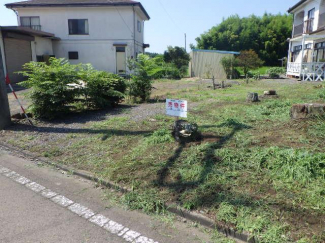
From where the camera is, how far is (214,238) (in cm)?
248

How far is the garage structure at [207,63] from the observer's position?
2205 centimetres

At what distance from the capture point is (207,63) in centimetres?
2266

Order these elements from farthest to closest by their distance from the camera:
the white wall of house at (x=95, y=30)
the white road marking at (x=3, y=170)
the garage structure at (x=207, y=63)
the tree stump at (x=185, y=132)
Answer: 1. the garage structure at (x=207, y=63)
2. the white wall of house at (x=95, y=30)
3. the tree stump at (x=185, y=132)
4. the white road marking at (x=3, y=170)

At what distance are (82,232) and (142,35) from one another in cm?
2452

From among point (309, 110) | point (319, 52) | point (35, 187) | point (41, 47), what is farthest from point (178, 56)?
point (35, 187)

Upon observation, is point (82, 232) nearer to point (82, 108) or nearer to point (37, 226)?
point (37, 226)

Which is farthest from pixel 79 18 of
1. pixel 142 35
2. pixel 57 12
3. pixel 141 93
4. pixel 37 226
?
pixel 37 226

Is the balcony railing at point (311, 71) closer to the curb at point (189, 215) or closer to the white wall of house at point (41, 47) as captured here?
the curb at point (189, 215)

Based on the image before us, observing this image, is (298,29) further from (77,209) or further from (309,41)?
(77,209)

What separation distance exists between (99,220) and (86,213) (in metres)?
0.23

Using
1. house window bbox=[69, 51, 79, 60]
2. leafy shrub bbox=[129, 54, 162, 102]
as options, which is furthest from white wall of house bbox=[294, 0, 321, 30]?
house window bbox=[69, 51, 79, 60]

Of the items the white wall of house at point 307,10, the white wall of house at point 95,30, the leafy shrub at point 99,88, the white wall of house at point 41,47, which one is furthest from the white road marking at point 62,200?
the white wall of house at point 307,10

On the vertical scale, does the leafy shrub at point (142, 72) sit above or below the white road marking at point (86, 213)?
above

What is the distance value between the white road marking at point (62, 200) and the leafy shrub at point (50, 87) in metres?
3.98
